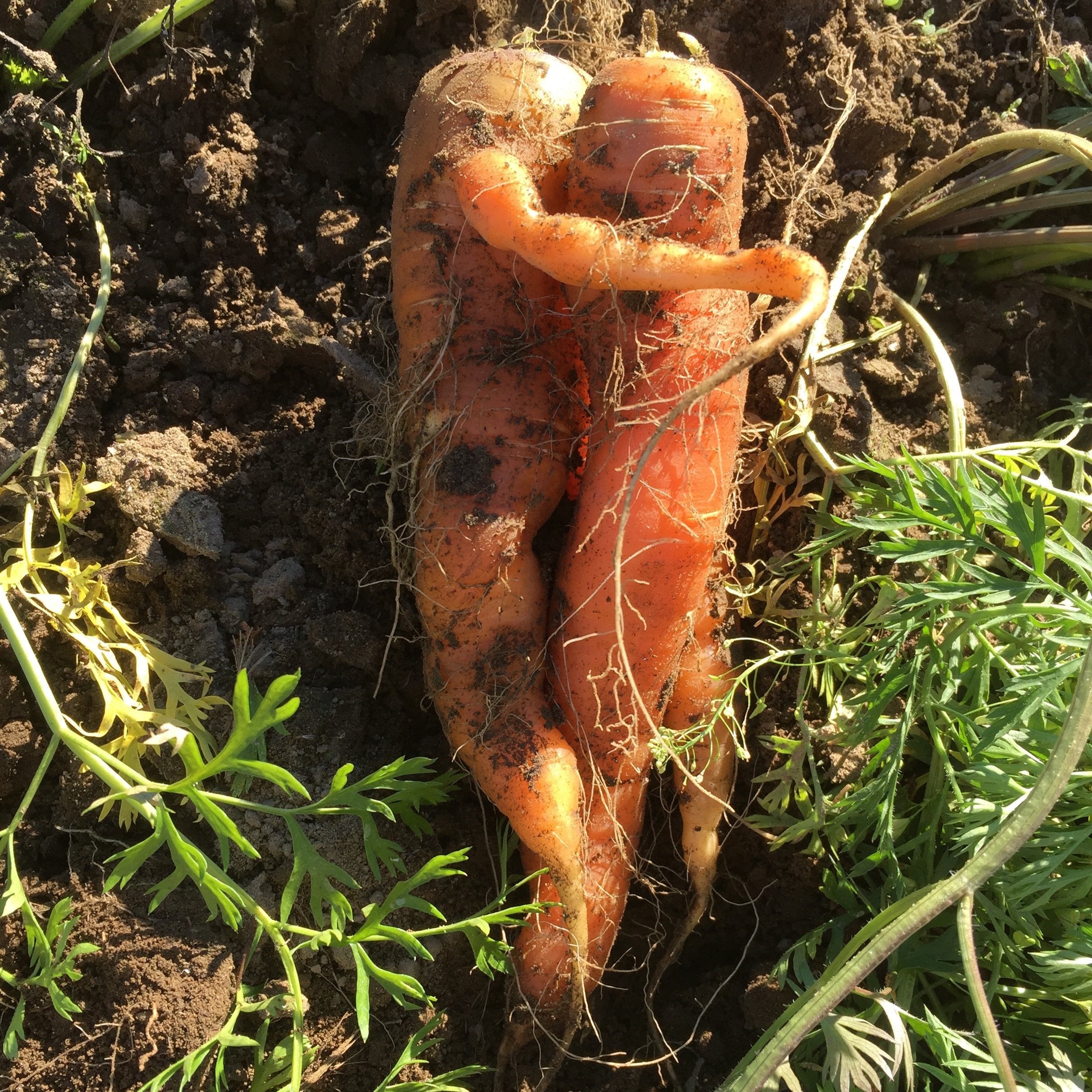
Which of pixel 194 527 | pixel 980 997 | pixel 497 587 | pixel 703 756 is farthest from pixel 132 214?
pixel 980 997

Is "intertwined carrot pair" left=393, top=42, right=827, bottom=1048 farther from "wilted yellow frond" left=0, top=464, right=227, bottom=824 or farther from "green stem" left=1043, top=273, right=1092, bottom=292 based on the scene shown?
"green stem" left=1043, top=273, right=1092, bottom=292

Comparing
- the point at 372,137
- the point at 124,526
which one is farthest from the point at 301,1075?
the point at 372,137

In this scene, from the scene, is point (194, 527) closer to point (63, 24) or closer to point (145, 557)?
point (145, 557)

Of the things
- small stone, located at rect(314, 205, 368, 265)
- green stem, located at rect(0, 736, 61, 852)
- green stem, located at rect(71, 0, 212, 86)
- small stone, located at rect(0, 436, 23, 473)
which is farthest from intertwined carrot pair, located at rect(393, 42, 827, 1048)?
small stone, located at rect(0, 436, 23, 473)

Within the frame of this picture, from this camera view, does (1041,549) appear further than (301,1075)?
No

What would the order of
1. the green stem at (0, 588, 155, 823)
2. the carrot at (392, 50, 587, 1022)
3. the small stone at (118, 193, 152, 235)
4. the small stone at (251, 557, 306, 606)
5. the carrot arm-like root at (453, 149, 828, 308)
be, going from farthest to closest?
the small stone at (118, 193, 152, 235)
the small stone at (251, 557, 306, 606)
the carrot at (392, 50, 587, 1022)
the carrot arm-like root at (453, 149, 828, 308)
the green stem at (0, 588, 155, 823)

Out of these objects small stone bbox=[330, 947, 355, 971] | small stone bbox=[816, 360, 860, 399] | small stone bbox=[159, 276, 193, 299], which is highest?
small stone bbox=[159, 276, 193, 299]

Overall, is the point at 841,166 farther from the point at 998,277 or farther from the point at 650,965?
the point at 650,965
